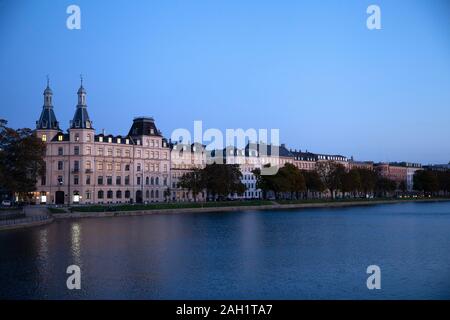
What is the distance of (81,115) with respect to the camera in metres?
109

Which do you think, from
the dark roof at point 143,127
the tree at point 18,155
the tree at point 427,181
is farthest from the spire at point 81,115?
the tree at point 427,181

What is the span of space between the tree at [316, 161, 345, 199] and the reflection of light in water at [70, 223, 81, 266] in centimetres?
9553

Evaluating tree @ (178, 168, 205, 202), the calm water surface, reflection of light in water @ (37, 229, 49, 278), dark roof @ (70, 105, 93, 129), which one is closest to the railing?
the calm water surface

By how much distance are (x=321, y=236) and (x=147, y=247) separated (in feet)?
60.5

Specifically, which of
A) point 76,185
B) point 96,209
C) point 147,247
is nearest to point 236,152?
point 76,185

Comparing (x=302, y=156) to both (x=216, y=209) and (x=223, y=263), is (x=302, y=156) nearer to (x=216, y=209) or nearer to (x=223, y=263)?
(x=216, y=209)

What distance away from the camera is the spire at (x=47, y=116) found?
362 ft

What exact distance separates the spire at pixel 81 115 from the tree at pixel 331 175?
6866 centimetres

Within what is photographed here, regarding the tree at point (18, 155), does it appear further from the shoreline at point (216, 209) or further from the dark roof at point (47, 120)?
the dark roof at point (47, 120)

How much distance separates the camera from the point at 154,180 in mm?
122438

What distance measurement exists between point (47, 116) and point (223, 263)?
275 feet

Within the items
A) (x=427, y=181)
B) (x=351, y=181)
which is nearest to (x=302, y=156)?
(x=351, y=181)

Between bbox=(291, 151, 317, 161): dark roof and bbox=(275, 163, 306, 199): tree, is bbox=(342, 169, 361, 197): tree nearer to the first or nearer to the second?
bbox=(275, 163, 306, 199): tree

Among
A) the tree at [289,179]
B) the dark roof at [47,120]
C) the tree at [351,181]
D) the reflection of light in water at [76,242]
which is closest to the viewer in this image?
the reflection of light in water at [76,242]
